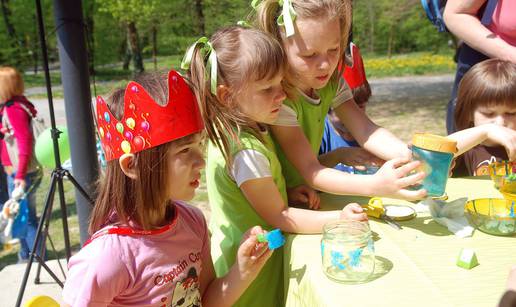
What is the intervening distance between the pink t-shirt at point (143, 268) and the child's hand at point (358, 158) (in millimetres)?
811

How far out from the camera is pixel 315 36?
5.29 ft

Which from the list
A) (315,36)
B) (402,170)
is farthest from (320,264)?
(315,36)

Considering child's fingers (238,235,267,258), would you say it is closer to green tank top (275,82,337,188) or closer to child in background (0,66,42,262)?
green tank top (275,82,337,188)

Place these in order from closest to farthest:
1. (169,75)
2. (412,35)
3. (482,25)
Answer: (169,75), (482,25), (412,35)

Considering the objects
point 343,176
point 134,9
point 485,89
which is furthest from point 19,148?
point 134,9

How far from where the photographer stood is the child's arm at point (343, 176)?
1388 millimetres

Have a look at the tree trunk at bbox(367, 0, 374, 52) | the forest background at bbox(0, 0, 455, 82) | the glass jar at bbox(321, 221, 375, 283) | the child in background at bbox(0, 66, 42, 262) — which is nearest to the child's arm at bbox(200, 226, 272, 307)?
the glass jar at bbox(321, 221, 375, 283)

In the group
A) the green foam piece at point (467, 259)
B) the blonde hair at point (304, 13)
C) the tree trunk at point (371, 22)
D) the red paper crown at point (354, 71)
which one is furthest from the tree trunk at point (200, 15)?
the tree trunk at point (371, 22)

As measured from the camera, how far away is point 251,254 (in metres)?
1.40

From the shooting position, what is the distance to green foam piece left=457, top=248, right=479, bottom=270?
1227 millimetres

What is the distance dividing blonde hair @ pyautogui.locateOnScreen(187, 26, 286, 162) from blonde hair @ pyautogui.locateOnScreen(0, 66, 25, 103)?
2.60 m

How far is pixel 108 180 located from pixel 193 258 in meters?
0.36

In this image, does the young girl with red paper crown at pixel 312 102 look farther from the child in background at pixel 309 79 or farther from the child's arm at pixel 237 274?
the child's arm at pixel 237 274

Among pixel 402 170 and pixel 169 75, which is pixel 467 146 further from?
pixel 169 75
